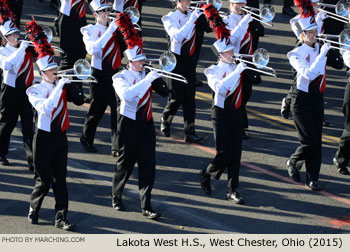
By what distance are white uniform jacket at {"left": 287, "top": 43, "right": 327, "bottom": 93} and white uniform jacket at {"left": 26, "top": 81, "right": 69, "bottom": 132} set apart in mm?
3451

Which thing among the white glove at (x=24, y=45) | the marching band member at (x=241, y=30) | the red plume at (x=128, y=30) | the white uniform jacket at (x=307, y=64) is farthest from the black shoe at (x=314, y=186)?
the white glove at (x=24, y=45)

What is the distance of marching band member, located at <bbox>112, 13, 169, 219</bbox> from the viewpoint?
1076 cm

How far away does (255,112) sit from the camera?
14555mm

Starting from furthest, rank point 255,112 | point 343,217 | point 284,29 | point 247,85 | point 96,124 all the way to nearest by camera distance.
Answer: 1. point 284,29
2. point 255,112
3. point 247,85
4. point 96,124
5. point 343,217

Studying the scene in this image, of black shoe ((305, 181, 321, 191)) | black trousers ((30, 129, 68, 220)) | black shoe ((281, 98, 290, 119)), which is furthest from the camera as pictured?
black shoe ((281, 98, 290, 119))

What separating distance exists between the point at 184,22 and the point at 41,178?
4084 millimetres

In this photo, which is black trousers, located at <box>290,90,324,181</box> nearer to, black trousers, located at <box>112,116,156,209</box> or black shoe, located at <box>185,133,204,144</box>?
black shoe, located at <box>185,133,204,144</box>

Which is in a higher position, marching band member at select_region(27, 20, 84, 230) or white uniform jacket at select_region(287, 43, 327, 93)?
white uniform jacket at select_region(287, 43, 327, 93)

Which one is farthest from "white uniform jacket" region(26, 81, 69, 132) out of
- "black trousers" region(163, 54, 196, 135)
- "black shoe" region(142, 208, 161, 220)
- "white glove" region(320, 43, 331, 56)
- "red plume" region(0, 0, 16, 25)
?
"white glove" region(320, 43, 331, 56)

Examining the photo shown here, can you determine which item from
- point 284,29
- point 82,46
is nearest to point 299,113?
point 82,46

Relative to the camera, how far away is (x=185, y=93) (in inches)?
521

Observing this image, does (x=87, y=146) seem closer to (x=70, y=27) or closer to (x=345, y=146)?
(x=70, y=27)

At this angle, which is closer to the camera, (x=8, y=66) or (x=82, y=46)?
(x=8, y=66)

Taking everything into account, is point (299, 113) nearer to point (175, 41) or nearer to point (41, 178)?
point (175, 41)
